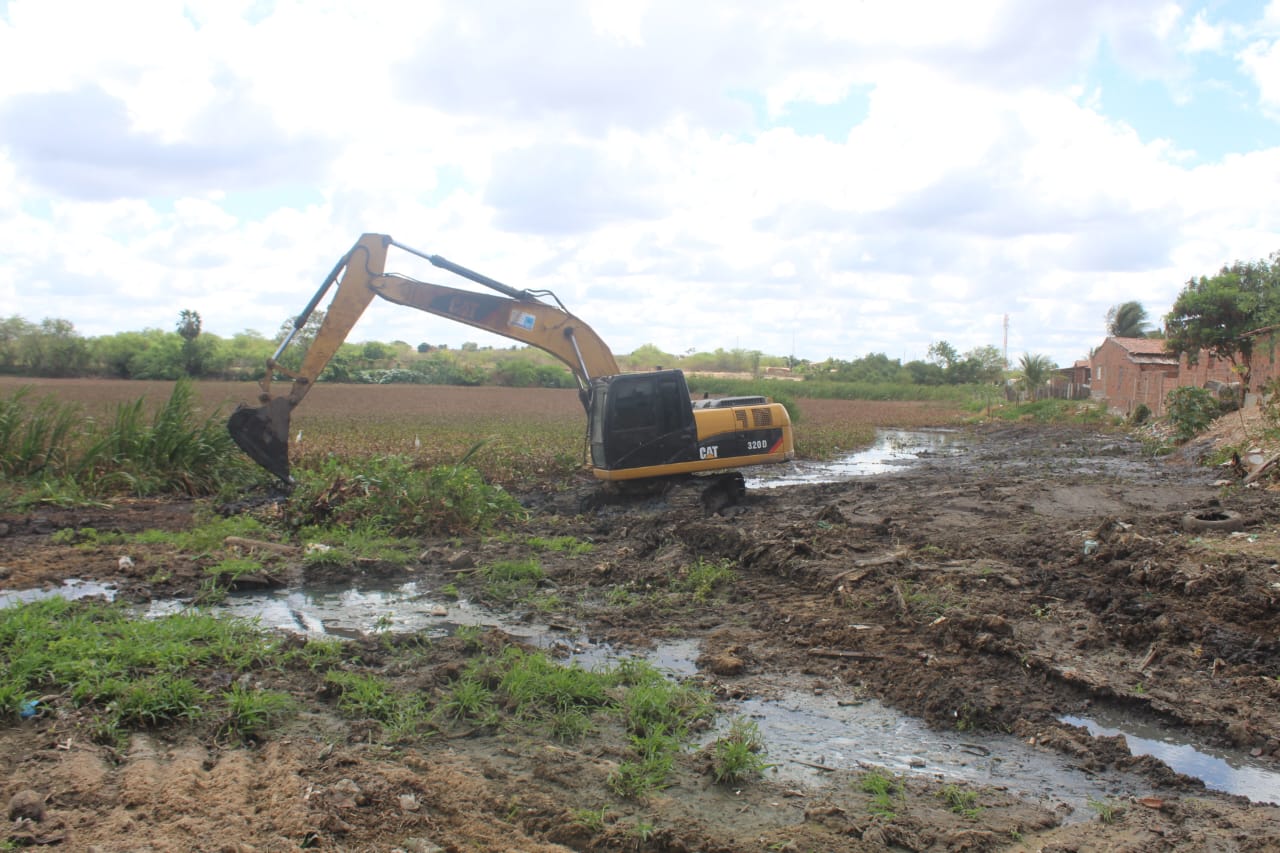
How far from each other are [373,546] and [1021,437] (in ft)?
84.7

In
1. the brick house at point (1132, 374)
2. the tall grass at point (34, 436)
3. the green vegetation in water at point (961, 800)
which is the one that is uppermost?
the brick house at point (1132, 374)

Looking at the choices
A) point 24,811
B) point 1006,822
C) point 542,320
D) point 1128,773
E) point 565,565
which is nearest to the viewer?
point 24,811

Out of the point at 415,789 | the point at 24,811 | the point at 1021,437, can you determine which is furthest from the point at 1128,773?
the point at 1021,437

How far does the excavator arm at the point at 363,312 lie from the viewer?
1144 cm

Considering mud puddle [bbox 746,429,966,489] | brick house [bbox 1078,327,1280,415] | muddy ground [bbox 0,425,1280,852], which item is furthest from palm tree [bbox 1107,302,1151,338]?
muddy ground [bbox 0,425,1280,852]

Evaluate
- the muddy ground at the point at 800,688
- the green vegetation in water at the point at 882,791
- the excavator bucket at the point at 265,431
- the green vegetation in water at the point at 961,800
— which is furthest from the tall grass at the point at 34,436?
the green vegetation in water at the point at 961,800

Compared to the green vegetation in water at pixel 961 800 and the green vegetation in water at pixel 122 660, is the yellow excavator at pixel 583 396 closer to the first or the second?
the green vegetation in water at pixel 122 660

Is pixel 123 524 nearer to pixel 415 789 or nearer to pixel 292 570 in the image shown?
pixel 292 570

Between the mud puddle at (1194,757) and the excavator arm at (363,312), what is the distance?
9.04 meters

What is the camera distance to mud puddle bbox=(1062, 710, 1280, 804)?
4.54 m

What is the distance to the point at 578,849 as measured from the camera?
379 cm

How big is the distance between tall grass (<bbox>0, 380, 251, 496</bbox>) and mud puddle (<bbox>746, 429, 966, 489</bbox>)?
962 cm

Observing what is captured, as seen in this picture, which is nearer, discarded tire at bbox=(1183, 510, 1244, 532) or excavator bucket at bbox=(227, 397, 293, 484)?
discarded tire at bbox=(1183, 510, 1244, 532)

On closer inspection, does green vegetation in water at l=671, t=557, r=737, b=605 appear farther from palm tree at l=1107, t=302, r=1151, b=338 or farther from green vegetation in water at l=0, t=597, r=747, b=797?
palm tree at l=1107, t=302, r=1151, b=338
